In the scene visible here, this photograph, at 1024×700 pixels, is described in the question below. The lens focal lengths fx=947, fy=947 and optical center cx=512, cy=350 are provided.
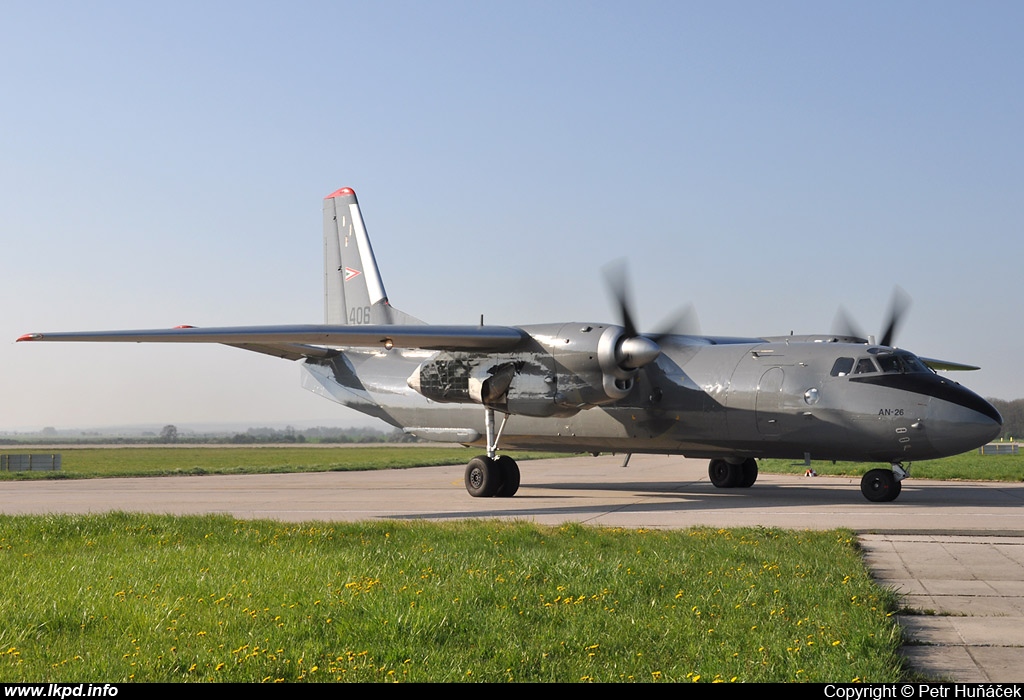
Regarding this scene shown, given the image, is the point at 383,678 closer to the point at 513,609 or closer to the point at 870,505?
the point at 513,609

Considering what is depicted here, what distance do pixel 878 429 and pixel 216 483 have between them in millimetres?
17923

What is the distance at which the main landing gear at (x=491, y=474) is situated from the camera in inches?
830

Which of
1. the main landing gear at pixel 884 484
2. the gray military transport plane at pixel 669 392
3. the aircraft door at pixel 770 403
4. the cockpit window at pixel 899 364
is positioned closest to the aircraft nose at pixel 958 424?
the gray military transport plane at pixel 669 392

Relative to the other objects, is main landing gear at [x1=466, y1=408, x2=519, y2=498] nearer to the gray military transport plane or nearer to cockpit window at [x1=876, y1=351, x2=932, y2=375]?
the gray military transport plane

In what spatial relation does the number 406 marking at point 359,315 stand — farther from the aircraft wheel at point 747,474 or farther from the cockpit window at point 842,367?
the cockpit window at point 842,367

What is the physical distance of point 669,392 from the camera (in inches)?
802

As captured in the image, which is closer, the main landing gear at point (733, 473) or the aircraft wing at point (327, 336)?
the aircraft wing at point (327, 336)

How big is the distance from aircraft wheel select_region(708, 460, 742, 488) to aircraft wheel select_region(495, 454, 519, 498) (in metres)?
5.63

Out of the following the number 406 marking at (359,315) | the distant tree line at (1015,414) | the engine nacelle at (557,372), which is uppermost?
the number 406 marking at (359,315)

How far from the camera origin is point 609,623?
271 inches

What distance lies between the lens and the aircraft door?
19062mm

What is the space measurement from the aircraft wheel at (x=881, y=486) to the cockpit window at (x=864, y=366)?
6.61 feet

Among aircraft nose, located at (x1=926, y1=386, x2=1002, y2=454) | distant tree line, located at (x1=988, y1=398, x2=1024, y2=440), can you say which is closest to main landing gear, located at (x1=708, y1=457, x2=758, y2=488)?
aircraft nose, located at (x1=926, y1=386, x2=1002, y2=454)
